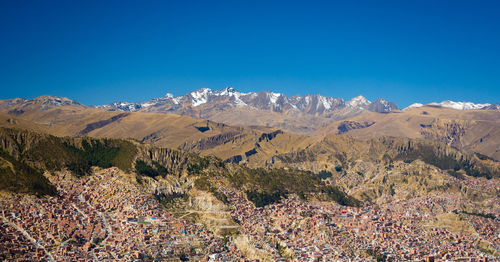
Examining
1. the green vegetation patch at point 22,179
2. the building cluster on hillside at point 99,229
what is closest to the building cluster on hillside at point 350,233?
the building cluster on hillside at point 99,229

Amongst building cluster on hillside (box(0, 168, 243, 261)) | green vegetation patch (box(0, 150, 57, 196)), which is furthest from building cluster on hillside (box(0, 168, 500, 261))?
green vegetation patch (box(0, 150, 57, 196))

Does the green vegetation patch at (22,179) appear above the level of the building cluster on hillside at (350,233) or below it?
above

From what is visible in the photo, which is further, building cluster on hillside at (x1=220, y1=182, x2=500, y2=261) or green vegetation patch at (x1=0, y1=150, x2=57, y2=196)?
building cluster on hillside at (x1=220, y1=182, x2=500, y2=261)

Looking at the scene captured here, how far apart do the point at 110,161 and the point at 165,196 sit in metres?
19.2

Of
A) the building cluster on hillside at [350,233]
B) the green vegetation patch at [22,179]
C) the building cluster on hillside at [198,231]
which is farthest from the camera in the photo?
the building cluster on hillside at [350,233]

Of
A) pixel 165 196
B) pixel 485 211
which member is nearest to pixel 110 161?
pixel 165 196

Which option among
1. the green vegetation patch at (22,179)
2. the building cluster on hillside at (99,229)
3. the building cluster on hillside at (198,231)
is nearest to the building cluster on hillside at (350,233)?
the building cluster on hillside at (198,231)

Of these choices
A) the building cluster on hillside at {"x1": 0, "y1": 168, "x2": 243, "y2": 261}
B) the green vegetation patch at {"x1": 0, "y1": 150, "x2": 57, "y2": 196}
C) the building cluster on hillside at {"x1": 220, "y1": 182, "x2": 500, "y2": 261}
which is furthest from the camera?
the building cluster on hillside at {"x1": 220, "y1": 182, "x2": 500, "y2": 261}

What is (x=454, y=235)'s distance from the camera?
110188mm

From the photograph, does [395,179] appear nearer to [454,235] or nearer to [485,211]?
[485,211]

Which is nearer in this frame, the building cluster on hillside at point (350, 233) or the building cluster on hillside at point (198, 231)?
the building cluster on hillside at point (198, 231)

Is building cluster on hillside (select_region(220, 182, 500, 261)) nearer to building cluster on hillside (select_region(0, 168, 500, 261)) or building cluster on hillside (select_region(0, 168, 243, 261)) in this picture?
building cluster on hillside (select_region(0, 168, 500, 261))

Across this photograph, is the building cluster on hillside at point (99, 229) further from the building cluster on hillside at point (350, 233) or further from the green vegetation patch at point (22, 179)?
the building cluster on hillside at point (350, 233)

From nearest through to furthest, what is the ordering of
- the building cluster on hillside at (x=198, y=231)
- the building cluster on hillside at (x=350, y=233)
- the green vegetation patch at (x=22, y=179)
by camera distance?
1. the building cluster on hillside at (x=198, y=231)
2. the green vegetation patch at (x=22, y=179)
3. the building cluster on hillside at (x=350, y=233)
